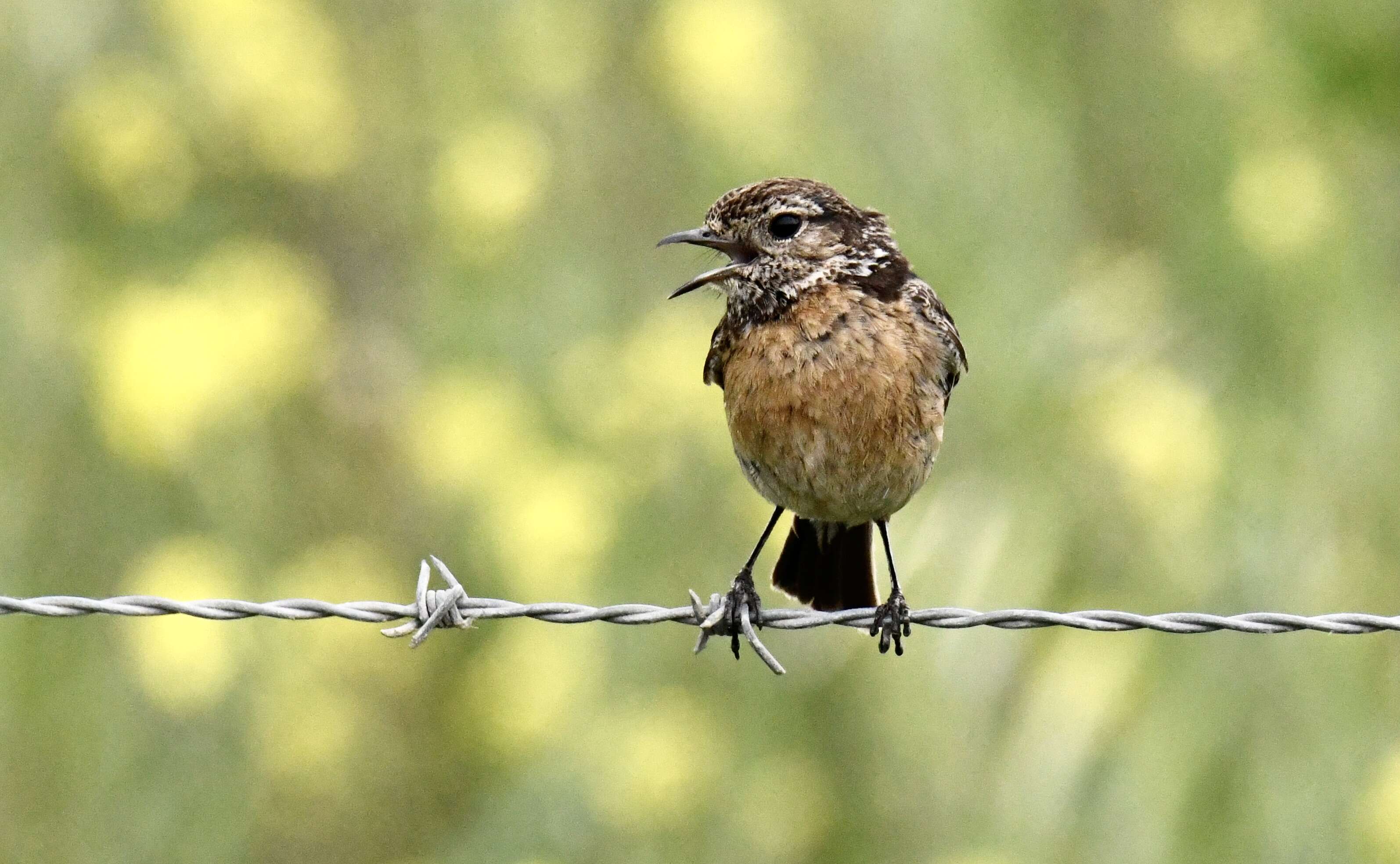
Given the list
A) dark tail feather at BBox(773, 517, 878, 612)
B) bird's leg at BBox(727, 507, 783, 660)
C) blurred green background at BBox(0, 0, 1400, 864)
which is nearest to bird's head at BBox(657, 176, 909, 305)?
bird's leg at BBox(727, 507, 783, 660)

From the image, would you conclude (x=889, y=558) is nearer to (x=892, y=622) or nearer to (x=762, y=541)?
(x=762, y=541)

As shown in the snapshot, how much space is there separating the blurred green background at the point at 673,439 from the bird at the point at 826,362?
0.92 meters

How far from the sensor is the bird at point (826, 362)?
438 cm

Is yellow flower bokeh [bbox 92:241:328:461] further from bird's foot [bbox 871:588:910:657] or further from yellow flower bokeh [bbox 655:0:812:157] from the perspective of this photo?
bird's foot [bbox 871:588:910:657]

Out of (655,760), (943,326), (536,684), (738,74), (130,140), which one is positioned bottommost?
(655,760)

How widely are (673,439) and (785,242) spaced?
4.43 ft

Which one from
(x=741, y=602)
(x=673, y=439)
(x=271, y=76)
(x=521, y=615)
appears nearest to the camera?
(x=521, y=615)

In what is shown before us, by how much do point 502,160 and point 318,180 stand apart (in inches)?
42.9

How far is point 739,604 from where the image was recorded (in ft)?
15.1

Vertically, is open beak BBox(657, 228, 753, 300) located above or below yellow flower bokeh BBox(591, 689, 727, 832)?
above

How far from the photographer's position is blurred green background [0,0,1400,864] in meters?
5.44

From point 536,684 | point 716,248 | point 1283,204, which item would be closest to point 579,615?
point 716,248

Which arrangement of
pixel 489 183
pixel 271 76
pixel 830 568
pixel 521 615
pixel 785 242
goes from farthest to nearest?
1. pixel 271 76
2. pixel 489 183
3. pixel 830 568
4. pixel 785 242
5. pixel 521 615

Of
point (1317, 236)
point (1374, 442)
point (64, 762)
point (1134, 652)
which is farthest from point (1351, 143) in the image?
point (64, 762)
